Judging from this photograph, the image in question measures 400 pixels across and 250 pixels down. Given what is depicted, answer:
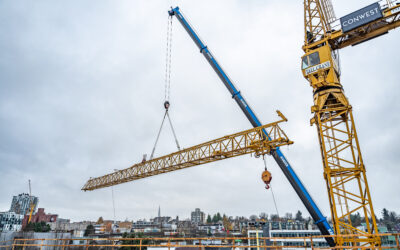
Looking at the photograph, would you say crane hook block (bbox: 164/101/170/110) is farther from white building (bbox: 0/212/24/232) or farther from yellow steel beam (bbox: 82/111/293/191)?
white building (bbox: 0/212/24/232)

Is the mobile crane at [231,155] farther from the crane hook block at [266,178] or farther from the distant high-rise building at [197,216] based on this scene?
the distant high-rise building at [197,216]

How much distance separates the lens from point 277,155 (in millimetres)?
18500

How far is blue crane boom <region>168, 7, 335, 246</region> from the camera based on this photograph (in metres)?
17.3

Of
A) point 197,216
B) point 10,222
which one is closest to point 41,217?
point 10,222

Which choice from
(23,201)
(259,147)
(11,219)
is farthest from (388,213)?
(23,201)

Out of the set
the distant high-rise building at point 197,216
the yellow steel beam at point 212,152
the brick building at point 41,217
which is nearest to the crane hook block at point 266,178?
the yellow steel beam at point 212,152

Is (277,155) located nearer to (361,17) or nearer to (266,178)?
(266,178)

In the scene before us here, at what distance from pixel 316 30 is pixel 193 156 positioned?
1394cm

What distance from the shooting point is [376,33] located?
14531mm

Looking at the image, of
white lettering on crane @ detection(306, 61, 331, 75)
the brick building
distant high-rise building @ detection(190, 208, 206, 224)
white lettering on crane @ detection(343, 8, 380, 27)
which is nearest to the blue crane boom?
white lettering on crane @ detection(306, 61, 331, 75)

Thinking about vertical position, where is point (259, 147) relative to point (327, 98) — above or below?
below

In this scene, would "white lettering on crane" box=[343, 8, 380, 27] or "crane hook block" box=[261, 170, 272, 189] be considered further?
"crane hook block" box=[261, 170, 272, 189]

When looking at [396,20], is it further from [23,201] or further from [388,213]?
[23,201]

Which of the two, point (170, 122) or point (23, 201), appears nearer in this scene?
point (170, 122)
